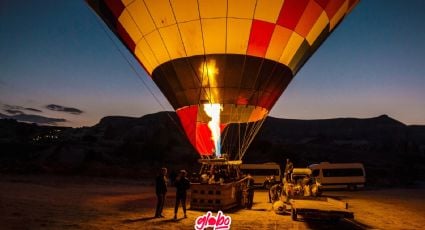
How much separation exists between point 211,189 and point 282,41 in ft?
16.9

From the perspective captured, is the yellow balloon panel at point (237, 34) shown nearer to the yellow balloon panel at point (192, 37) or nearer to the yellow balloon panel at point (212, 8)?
the yellow balloon panel at point (212, 8)

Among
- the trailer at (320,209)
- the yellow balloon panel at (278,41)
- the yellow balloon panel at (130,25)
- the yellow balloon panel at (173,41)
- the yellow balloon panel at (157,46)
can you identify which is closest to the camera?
the trailer at (320,209)

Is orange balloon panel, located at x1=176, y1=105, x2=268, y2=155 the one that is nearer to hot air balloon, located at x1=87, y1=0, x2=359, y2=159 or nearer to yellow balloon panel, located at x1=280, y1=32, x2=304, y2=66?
hot air balloon, located at x1=87, y1=0, x2=359, y2=159

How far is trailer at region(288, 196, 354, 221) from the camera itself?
27.3 ft

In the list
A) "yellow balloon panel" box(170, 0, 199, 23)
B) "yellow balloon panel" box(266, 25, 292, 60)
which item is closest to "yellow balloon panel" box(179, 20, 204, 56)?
"yellow balloon panel" box(170, 0, 199, 23)

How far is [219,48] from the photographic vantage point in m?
10.9

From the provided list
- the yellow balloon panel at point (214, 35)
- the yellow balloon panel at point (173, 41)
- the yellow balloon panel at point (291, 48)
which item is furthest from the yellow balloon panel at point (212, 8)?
the yellow balloon panel at point (291, 48)

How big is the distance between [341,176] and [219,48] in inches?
670

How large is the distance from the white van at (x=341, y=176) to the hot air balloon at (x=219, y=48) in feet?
46.4

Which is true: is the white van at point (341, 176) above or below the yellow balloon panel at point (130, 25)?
below

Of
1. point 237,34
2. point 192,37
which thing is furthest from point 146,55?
point 237,34

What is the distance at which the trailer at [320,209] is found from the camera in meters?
8.34

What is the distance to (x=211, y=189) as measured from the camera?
1063cm

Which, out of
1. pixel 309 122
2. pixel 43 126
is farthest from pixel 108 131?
pixel 309 122
